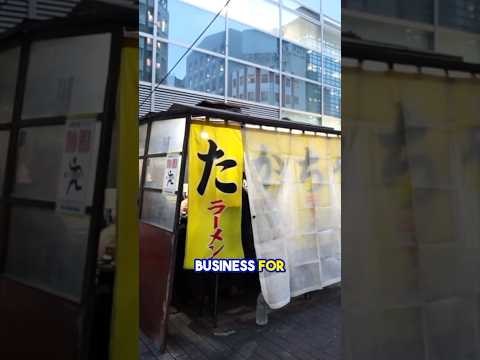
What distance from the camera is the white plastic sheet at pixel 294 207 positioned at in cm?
366

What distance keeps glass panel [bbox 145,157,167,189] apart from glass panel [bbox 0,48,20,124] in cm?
245

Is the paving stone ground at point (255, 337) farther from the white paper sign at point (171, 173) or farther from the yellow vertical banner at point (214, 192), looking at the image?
the white paper sign at point (171, 173)

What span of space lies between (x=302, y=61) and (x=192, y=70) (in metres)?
3.45

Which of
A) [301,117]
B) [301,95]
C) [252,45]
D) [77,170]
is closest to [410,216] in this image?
[77,170]

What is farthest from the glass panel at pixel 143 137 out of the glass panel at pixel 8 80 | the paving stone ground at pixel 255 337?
the glass panel at pixel 8 80

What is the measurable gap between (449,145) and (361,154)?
488 mm

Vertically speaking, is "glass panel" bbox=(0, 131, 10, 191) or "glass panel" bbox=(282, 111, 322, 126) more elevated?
"glass panel" bbox=(282, 111, 322, 126)

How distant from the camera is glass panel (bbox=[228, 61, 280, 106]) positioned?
827 cm

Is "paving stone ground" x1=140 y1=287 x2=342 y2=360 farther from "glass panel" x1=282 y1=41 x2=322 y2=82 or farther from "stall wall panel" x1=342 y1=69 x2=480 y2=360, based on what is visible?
"glass panel" x1=282 y1=41 x2=322 y2=82

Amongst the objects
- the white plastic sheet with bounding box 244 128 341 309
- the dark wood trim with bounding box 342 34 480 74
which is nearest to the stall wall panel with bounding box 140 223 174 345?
the white plastic sheet with bounding box 244 128 341 309

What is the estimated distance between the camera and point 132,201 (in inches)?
40.6

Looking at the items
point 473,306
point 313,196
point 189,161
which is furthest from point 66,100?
point 313,196

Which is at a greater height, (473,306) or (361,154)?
(361,154)

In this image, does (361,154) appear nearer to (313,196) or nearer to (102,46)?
(102,46)
